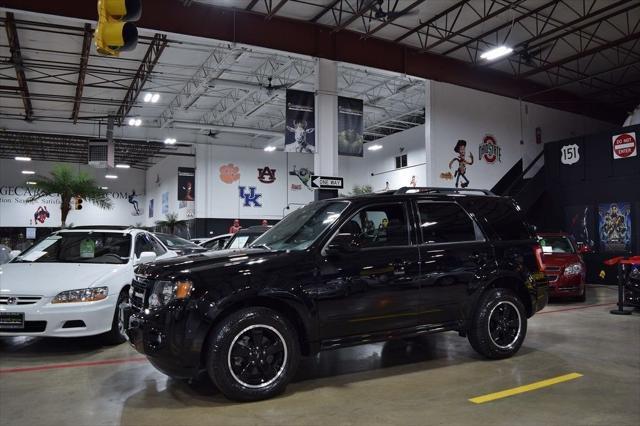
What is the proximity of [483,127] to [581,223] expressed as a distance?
15.0 ft

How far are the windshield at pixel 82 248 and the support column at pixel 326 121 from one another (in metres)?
7.44

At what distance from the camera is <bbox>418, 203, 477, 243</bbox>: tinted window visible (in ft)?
17.2

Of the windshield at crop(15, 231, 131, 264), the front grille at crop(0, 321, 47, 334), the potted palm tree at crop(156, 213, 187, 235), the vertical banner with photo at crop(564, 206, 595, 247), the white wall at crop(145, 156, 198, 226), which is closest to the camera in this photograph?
the front grille at crop(0, 321, 47, 334)

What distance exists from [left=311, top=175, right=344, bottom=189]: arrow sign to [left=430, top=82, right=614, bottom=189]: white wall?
3.91 m

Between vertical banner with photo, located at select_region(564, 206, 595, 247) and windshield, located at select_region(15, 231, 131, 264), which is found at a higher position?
vertical banner with photo, located at select_region(564, 206, 595, 247)

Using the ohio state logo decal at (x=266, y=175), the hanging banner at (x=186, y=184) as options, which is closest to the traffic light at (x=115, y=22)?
the hanging banner at (x=186, y=184)

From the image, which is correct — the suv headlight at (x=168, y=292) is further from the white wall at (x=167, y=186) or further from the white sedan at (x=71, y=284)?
the white wall at (x=167, y=186)

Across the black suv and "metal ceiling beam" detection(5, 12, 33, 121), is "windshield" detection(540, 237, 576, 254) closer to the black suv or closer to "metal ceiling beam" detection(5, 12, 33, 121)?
the black suv

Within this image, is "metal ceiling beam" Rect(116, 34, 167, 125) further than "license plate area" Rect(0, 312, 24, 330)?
Yes

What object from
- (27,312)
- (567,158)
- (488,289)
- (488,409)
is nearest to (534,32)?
(567,158)

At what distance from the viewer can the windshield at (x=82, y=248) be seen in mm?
6857

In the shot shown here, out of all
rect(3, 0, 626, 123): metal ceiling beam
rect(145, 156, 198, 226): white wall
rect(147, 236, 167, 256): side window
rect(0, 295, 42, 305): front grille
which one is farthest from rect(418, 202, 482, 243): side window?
rect(145, 156, 198, 226): white wall

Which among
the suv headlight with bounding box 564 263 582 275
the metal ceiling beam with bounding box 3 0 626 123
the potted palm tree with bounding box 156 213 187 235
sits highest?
the metal ceiling beam with bounding box 3 0 626 123

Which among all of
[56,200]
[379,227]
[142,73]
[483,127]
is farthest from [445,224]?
[56,200]
